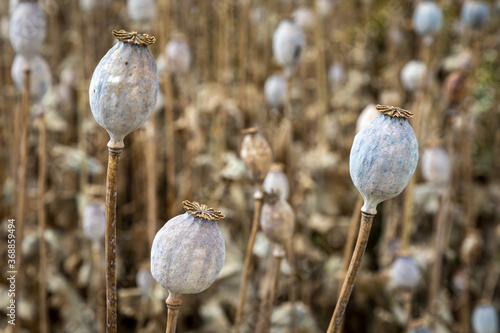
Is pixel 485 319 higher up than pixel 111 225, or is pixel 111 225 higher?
pixel 111 225

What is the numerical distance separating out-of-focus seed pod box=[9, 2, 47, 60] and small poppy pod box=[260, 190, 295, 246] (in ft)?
1.60

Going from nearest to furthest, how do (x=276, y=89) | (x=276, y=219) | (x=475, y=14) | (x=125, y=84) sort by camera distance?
(x=125, y=84) → (x=276, y=219) → (x=475, y=14) → (x=276, y=89)

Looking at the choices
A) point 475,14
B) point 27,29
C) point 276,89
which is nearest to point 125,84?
point 27,29

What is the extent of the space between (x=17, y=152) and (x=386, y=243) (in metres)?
1.06

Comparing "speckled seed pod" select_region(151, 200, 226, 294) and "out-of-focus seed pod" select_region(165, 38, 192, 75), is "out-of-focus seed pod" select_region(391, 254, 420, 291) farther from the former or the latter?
"out-of-focus seed pod" select_region(165, 38, 192, 75)

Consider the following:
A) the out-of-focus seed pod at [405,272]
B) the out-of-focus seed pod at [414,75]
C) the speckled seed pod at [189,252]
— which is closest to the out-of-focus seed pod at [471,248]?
the out-of-focus seed pod at [405,272]

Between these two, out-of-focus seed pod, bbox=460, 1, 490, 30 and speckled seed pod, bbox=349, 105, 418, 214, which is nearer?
speckled seed pod, bbox=349, 105, 418, 214

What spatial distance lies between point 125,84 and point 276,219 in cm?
38

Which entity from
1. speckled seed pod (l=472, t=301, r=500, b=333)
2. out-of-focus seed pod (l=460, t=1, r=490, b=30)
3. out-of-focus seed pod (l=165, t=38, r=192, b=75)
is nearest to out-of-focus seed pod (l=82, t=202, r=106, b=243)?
out-of-focus seed pod (l=165, t=38, r=192, b=75)

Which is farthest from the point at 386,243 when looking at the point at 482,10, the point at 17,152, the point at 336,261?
the point at 17,152

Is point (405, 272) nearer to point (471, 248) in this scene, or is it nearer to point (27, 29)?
point (471, 248)

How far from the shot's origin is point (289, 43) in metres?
1.21

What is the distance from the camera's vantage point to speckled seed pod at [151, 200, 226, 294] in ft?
1.65

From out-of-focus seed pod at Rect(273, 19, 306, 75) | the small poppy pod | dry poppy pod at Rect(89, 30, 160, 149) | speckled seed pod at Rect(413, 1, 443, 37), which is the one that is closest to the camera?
dry poppy pod at Rect(89, 30, 160, 149)
